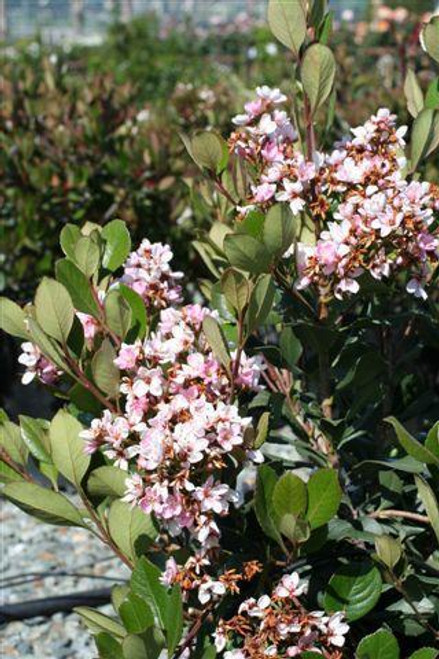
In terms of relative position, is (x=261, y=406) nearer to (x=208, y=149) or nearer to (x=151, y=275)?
(x=151, y=275)

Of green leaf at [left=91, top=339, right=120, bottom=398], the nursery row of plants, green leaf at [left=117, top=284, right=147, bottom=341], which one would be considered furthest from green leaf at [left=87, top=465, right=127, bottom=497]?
the nursery row of plants

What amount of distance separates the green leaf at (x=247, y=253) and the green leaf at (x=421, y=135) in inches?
13.3

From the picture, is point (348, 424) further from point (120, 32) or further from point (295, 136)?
point (120, 32)

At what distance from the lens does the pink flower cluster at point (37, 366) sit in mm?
1682

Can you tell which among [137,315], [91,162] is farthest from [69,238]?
[91,162]

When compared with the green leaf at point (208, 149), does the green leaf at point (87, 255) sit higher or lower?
lower

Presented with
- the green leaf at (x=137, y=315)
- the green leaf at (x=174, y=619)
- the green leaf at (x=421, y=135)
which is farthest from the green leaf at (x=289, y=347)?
the green leaf at (x=174, y=619)

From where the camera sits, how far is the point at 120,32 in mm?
13992

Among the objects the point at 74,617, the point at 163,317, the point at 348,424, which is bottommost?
the point at 74,617

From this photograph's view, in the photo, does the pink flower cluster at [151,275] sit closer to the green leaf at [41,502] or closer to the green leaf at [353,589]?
the green leaf at [41,502]

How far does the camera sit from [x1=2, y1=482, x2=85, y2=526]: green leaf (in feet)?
5.15

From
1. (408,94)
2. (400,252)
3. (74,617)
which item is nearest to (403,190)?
(400,252)

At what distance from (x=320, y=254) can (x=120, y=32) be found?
513 inches

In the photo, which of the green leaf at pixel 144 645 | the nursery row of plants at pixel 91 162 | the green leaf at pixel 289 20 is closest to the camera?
the green leaf at pixel 144 645
